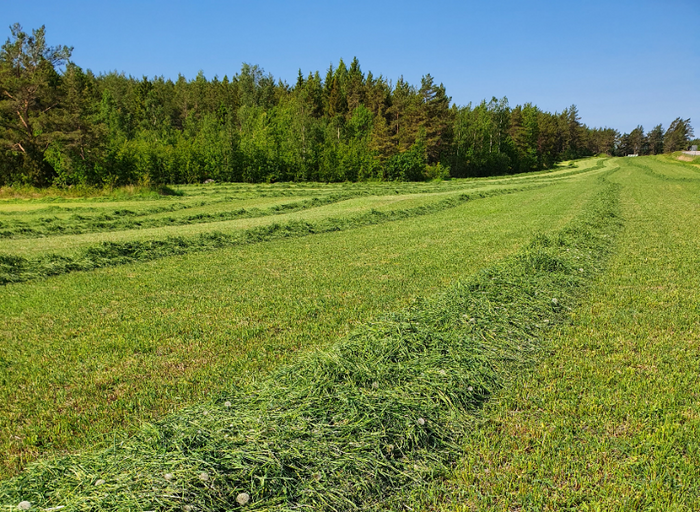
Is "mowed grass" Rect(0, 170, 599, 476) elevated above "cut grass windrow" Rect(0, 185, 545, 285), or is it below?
below

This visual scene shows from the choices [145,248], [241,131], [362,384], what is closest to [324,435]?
[362,384]

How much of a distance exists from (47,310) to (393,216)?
45.7 feet

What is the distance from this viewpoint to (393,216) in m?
18.3

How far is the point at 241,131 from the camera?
60.9 metres

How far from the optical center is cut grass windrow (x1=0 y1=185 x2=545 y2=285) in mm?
8930

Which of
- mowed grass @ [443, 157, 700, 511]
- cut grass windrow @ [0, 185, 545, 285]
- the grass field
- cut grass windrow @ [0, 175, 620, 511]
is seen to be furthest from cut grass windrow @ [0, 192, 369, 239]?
mowed grass @ [443, 157, 700, 511]

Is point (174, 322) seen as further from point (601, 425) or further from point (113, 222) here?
point (113, 222)

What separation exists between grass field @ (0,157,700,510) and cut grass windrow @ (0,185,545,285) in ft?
1.31

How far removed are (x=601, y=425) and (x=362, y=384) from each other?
6.49 ft

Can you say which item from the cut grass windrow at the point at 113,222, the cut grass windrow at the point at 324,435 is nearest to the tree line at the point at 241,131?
the cut grass windrow at the point at 113,222

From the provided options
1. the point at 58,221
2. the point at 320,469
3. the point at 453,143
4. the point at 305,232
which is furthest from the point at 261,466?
the point at 453,143

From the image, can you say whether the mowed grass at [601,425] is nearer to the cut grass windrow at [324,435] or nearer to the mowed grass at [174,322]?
the cut grass windrow at [324,435]

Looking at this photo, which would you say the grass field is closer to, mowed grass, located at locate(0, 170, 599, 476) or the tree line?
mowed grass, located at locate(0, 170, 599, 476)

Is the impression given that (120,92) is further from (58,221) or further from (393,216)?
(393,216)
